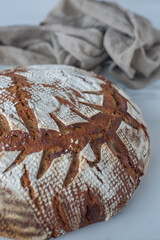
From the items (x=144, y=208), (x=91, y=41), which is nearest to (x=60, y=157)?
(x=144, y=208)

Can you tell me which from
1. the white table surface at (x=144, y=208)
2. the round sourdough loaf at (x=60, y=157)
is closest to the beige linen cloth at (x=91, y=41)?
the white table surface at (x=144, y=208)

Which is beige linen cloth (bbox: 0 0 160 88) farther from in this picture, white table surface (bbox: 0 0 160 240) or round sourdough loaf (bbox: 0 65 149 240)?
round sourdough loaf (bbox: 0 65 149 240)

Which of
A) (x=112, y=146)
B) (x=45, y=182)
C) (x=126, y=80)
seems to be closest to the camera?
(x=45, y=182)

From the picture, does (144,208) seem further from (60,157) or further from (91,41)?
(91,41)

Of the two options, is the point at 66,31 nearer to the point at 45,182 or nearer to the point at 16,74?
the point at 16,74

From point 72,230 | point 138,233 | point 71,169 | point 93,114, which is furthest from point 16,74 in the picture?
point 138,233

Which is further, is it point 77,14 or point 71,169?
point 77,14
